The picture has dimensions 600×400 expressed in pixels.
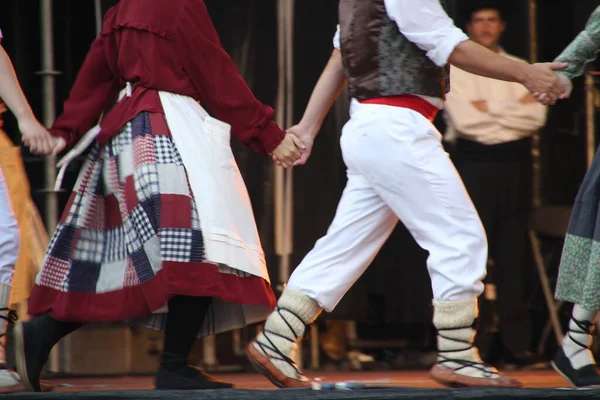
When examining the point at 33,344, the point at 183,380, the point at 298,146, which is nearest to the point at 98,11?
the point at 298,146

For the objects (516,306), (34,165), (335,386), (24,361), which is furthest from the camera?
(516,306)

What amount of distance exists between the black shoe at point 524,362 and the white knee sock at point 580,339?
2326 mm

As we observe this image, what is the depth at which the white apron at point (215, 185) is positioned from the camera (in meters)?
3.99

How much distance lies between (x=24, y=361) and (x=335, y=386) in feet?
3.72

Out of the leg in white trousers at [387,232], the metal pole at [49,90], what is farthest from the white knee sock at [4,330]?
the metal pole at [49,90]

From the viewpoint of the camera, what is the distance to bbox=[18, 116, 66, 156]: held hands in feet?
13.8

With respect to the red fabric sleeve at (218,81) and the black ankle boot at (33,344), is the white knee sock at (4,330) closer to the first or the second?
the black ankle boot at (33,344)

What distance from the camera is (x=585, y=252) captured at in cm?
407

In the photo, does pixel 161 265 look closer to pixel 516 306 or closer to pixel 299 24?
pixel 299 24

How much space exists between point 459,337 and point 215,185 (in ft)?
3.18

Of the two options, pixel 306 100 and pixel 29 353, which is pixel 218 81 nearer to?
pixel 29 353

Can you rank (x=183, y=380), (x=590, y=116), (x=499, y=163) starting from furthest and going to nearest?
(x=590, y=116), (x=499, y=163), (x=183, y=380)

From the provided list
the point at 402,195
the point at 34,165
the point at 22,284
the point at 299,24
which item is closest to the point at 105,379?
the point at 34,165

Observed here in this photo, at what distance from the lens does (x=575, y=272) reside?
161 inches
